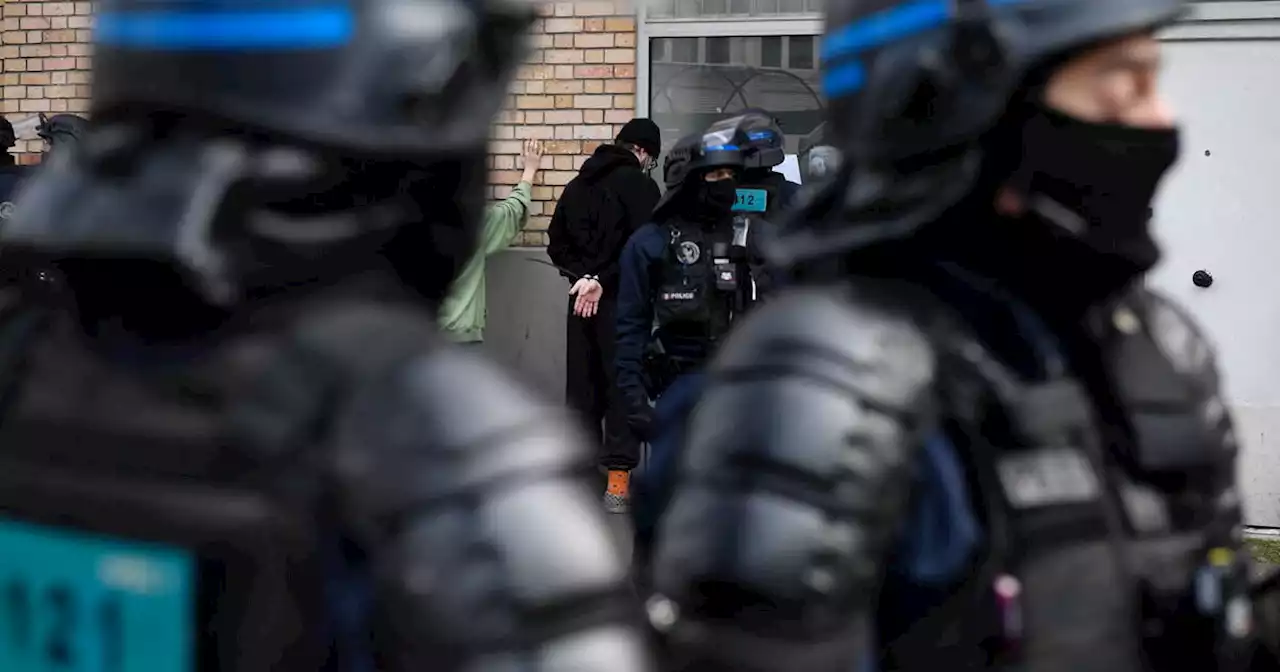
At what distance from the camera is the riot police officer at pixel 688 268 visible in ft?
17.8

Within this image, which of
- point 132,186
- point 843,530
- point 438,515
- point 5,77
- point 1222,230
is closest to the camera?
point 438,515

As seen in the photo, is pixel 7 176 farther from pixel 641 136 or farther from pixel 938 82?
pixel 938 82

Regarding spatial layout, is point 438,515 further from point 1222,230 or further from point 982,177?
point 1222,230

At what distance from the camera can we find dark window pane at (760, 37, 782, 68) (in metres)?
7.93

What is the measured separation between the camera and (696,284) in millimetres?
5457

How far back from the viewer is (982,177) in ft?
5.55

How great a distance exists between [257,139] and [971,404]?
0.77m

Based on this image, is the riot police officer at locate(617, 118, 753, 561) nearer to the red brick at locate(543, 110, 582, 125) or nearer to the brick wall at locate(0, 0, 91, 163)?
the red brick at locate(543, 110, 582, 125)

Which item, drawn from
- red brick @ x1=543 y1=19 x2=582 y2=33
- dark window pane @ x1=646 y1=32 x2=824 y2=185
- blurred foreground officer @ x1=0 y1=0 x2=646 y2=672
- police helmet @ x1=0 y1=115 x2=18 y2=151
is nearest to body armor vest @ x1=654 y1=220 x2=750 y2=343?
dark window pane @ x1=646 y1=32 x2=824 y2=185

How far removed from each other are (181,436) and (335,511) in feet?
0.51

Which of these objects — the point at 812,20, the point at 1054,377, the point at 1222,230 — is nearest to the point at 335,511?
the point at 1054,377

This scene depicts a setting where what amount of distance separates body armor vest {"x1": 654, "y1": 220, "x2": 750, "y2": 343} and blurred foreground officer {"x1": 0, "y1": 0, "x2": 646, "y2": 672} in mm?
4019

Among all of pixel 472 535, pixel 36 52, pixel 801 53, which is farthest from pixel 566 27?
pixel 472 535

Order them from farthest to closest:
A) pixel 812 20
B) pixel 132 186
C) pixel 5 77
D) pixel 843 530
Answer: pixel 5 77, pixel 812 20, pixel 843 530, pixel 132 186
